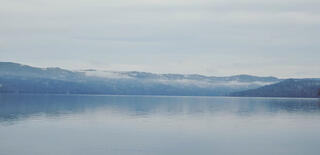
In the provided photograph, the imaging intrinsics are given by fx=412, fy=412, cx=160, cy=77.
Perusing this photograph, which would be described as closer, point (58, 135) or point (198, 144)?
point (198, 144)

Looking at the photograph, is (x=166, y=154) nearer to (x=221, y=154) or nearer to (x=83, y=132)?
(x=221, y=154)

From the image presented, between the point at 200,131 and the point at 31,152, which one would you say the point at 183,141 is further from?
the point at 31,152

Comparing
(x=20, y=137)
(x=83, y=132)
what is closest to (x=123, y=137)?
(x=83, y=132)

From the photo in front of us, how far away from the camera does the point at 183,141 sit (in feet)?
220

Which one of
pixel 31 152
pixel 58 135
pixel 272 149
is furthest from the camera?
pixel 58 135

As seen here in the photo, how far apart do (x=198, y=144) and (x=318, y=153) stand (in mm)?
17425

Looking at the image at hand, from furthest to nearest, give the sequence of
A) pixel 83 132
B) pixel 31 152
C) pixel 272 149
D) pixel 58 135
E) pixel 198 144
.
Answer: pixel 83 132 → pixel 58 135 → pixel 198 144 → pixel 272 149 → pixel 31 152

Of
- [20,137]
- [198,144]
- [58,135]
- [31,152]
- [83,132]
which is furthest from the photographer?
[83,132]

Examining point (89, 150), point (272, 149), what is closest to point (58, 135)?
point (89, 150)

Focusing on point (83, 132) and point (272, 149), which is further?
point (83, 132)

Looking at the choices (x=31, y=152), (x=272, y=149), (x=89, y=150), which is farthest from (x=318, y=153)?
(x=31, y=152)

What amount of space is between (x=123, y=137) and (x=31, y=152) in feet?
65.3

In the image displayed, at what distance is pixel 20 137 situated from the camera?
6806 centimetres

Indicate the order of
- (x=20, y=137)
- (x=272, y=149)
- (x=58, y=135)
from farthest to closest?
(x=58, y=135) < (x=20, y=137) < (x=272, y=149)
